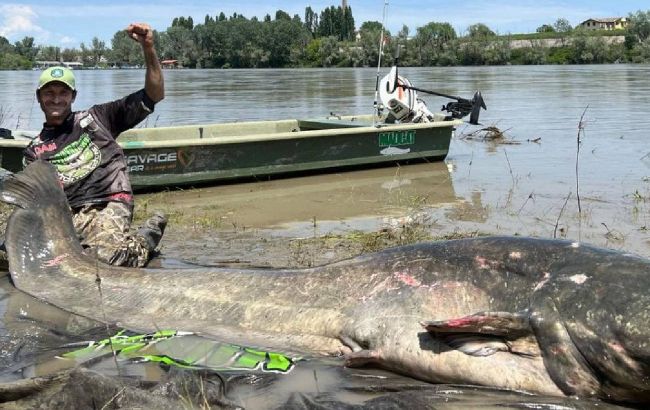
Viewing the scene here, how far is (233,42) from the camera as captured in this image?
4464 inches

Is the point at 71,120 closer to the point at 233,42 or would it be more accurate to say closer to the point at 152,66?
the point at 152,66

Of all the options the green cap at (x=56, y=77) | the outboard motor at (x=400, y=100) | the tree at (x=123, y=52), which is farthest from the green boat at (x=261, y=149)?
the tree at (x=123, y=52)

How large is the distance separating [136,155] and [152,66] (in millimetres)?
3760

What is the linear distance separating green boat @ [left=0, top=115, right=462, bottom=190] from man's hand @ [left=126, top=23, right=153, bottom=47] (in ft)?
12.2

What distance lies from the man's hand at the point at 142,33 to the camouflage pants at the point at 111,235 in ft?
4.11

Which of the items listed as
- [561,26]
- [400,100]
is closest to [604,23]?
[561,26]

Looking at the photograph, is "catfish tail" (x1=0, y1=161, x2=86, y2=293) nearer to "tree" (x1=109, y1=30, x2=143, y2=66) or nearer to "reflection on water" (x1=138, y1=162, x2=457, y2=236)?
"reflection on water" (x1=138, y1=162, x2=457, y2=236)

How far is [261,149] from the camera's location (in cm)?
1022

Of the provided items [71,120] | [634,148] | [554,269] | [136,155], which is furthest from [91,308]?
[634,148]

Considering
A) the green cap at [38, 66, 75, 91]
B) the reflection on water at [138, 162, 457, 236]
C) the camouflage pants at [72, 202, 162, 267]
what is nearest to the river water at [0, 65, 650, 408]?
the reflection on water at [138, 162, 457, 236]

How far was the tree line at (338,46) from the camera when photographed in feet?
258

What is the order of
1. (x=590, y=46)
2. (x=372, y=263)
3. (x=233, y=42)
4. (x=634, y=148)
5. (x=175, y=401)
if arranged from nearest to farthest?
1. (x=175, y=401)
2. (x=372, y=263)
3. (x=634, y=148)
4. (x=590, y=46)
5. (x=233, y=42)

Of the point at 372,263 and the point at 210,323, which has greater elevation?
the point at 372,263

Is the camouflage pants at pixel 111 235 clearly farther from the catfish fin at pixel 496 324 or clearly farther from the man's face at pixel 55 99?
the catfish fin at pixel 496 324
